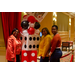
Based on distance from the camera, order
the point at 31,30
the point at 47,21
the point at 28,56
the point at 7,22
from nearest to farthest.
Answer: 1. the point at 31,30
2. the point at 28,56
3. the point at 7,22
4. the point at 47,21

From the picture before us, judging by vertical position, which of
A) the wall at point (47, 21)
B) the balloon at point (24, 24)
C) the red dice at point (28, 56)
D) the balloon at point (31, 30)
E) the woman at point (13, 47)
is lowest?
the red dice at point (28, 56)

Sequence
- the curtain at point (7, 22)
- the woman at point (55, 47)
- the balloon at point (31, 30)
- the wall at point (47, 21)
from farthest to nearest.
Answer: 1. the wall at point (47, 21)
2. the curtain at point (7, 22)
3. the balloon at point (31, 30)
4. the woman at point (55, 47)

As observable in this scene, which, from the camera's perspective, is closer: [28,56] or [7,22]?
[28,56]

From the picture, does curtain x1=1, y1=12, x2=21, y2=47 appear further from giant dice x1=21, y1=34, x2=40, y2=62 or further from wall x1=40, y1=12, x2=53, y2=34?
wall x1=40, y1=12, x2=53, y2=34

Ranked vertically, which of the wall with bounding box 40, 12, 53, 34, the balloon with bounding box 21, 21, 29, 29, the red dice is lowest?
the red dice

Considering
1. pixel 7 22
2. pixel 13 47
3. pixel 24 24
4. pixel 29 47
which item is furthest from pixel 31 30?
pixel 7 22

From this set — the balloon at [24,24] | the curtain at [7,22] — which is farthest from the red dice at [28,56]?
the curtain at [7,22]

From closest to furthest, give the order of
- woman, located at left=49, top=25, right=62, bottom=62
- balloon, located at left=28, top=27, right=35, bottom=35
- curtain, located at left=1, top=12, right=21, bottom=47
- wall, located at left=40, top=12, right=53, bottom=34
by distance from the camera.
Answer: woman, located at left=49, top=25, right=62, bottom=62 → balloon, located at left=28, top=27, right=35, bottom=35 → curtain, located at left=1, top=12, right=21, bottom=47 → wall, located at left=40, top=12, right=53, bottom=34

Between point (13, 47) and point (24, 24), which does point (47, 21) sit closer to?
point (24, 24)

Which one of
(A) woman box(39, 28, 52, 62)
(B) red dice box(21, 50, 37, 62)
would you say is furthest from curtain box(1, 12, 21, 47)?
(A) woman box(39, 28, 52, 62)

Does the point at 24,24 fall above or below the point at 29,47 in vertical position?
above

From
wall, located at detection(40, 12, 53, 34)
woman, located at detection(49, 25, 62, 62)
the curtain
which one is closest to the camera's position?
woman, located at detection(49, 25, 62, 62)

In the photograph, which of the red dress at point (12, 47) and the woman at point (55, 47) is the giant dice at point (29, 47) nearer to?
the red dress at point (12, 47)

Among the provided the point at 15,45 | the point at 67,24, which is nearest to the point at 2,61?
the point at 15,45
